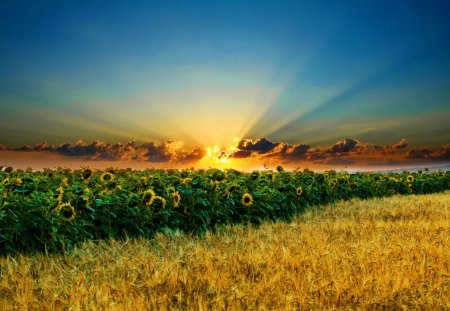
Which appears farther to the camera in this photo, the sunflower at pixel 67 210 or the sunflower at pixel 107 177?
the sunflower at pixel 107 177

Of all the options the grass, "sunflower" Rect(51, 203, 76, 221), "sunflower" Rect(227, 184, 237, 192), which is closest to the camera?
the grass

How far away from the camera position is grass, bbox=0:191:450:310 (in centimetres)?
365

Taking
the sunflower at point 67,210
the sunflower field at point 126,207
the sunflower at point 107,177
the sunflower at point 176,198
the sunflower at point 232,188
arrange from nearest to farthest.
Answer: the sunflower field at point 126,207
the sunflower at point 67,210
the sunflower at point 176,198
the sunflower at point 107,177
the sunflower at point 232,188

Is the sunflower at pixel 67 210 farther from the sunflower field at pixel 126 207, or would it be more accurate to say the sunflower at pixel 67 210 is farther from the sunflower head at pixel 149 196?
the sunflower head at pixel 149 196

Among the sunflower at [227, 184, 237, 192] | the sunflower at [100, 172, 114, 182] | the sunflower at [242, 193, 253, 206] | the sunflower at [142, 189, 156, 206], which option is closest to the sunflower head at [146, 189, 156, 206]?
the sunflower at [142, 189, 156, 206]

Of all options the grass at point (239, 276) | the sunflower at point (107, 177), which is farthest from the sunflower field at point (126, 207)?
the grass at point (239, 276)

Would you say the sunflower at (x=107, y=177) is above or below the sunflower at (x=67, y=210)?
above

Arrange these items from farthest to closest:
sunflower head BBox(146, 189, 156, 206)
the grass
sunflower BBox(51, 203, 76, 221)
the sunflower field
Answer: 1. sunflower head BBox(146, 189, 156, 206)
2. sunflower BBox(51, 203, 76, 221)
3. the sunflower field
4. the grass

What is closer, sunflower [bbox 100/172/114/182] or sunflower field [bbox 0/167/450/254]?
sunflower field [bbox 0/167/450/254]

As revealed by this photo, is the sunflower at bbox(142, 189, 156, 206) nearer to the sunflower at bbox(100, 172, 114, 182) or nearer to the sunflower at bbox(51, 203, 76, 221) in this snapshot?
the sunflower at bbox(51, 203, 76, 221)

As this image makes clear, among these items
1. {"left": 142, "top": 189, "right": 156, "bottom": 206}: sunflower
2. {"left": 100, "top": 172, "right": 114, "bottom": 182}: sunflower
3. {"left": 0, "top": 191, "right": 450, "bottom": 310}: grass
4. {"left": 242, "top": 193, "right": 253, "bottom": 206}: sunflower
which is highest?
{"left": 100, "top": 172, "right": 114, "bottom": 182}: sunflower

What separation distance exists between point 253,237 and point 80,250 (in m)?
2.18

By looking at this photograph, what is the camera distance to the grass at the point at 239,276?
12.0ft

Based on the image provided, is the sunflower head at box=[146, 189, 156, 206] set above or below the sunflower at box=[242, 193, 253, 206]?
above
